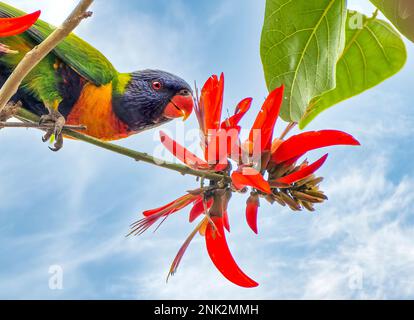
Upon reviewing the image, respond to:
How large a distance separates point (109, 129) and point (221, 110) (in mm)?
383

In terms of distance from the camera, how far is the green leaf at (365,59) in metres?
0.46

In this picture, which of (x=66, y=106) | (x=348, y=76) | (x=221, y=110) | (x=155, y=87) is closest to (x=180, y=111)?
(x=155, y=87)

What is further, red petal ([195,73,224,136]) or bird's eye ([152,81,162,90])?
bird's eye ([152,81,162,90])

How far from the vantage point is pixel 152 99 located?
2.47 feet

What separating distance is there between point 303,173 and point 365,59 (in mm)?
223

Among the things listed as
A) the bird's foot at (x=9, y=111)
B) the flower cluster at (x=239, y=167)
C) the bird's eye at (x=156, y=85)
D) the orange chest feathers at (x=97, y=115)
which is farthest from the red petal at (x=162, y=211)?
the bird's eye at (x=156, y=85)

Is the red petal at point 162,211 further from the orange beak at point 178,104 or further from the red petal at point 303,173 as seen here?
the orange beak at point 178,104

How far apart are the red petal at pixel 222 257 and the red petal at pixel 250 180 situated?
0.04 m

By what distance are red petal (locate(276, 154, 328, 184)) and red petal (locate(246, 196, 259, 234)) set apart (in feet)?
0.07

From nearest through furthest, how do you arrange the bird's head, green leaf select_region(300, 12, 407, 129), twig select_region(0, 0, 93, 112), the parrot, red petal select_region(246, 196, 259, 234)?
twig select_region(0, 0, 93, 112) < red petal select_region(246, 196, 259, 234) < green leaf select_region(300, 12, 407, 129) < the parrot < the bird's head

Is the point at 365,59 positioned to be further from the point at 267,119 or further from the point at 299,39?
the point at 267,119

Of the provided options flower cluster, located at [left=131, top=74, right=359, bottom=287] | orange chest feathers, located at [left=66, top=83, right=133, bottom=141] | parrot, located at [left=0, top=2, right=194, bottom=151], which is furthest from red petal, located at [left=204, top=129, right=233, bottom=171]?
orange chest feathers, located at [left=66, top=83, right=133, bottom=141]

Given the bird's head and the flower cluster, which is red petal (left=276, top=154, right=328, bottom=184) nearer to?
the flower cluster

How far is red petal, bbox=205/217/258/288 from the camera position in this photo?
30 cm
